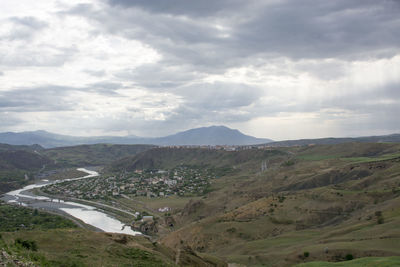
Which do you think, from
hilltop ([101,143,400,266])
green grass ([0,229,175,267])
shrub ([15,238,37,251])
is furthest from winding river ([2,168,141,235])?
shrub ([15,238,37,251])

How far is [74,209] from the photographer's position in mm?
87750

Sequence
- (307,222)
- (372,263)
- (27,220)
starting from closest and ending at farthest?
(372,263)
(307,222)
(27,220)

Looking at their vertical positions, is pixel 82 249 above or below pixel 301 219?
above

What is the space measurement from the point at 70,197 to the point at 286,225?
85380 mm

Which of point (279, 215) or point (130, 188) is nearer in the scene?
point (279, 215)

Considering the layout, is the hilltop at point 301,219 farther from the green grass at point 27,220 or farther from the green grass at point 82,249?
the green grass at point 27,220

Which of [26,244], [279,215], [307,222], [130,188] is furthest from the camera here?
[130,188]

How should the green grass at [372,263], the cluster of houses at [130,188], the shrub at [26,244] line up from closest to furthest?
the green grass at [372,263] < the shrub at [26,244] < the cluster of houses at [130,188]

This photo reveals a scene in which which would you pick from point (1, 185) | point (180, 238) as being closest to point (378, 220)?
point (180, 238)

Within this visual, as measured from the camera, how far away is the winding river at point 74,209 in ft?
219

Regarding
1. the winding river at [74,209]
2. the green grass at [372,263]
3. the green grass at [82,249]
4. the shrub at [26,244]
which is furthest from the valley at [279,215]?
the shrub at [26,244]

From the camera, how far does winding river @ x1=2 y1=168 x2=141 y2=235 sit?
219 ft

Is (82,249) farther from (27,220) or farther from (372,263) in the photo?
(27,220)

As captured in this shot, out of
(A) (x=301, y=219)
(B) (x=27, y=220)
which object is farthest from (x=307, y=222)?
(B) (x=27, y=220)
